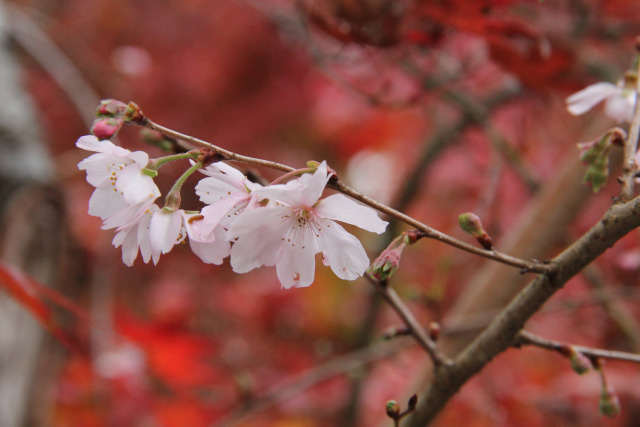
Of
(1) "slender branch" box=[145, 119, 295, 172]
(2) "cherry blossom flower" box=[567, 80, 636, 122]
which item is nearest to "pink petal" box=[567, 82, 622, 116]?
(2) "cherry blossom flower" box=[567, 80, 636, 122]

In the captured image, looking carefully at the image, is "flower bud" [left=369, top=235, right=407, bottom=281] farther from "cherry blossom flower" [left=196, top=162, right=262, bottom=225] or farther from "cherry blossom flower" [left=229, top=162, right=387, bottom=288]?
"cherry blossom flower" [left=196, top=162, right=262, bottom=225]

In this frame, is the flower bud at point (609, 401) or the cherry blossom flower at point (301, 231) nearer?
the cherry blossom flower at point (301, 231)

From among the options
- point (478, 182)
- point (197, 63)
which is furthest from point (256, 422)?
point (197, 63)

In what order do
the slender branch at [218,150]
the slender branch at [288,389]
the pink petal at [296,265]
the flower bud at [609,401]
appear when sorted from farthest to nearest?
the slender branch at [288,389]
the flower bud at [609,401]
the pink petal at [296,265]
the slender branch at [218,150]

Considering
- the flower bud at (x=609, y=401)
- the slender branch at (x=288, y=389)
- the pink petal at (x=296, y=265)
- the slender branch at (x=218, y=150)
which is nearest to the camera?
the slender branch at (x=218, y=150)

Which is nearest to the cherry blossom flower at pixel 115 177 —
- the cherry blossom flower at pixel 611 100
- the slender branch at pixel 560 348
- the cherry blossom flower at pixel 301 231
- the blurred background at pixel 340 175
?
the cherry blossom flower at pixel 301 231

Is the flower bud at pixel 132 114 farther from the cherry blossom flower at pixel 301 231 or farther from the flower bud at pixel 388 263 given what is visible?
the flower bud at pixel 388 263
